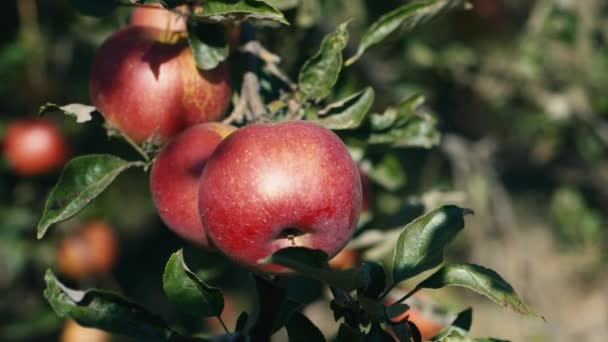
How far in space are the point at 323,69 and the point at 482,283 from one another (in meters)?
0.42

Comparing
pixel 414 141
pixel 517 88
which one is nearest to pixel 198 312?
pixel 414 141

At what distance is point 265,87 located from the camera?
126cm

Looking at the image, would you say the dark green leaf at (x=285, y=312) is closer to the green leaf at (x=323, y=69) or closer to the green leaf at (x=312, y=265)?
the green leaf at (x=312, y=265)

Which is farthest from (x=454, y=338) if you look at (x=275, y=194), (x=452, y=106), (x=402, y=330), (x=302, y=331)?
(x=452, y=106)

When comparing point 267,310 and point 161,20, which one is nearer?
point 267,310

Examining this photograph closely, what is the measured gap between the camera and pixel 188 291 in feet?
3.25

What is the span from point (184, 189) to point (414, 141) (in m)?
0.48

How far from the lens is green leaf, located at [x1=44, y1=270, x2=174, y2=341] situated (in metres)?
0.99

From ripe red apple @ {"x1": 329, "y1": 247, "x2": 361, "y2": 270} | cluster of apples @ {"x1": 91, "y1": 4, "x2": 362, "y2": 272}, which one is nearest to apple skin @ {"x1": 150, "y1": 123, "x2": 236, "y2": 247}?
cluster of apples @ {"x1": 91, "y1": 4, "x2": 362, "y2": 272}

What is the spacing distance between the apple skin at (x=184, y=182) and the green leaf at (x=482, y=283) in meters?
0.34

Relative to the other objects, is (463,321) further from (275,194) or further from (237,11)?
(237,11)

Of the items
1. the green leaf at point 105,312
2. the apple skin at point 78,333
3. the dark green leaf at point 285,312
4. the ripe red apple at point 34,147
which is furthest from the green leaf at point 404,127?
the apple skin at point 78,333

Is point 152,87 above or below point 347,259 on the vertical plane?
above

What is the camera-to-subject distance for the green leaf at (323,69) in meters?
1.14
